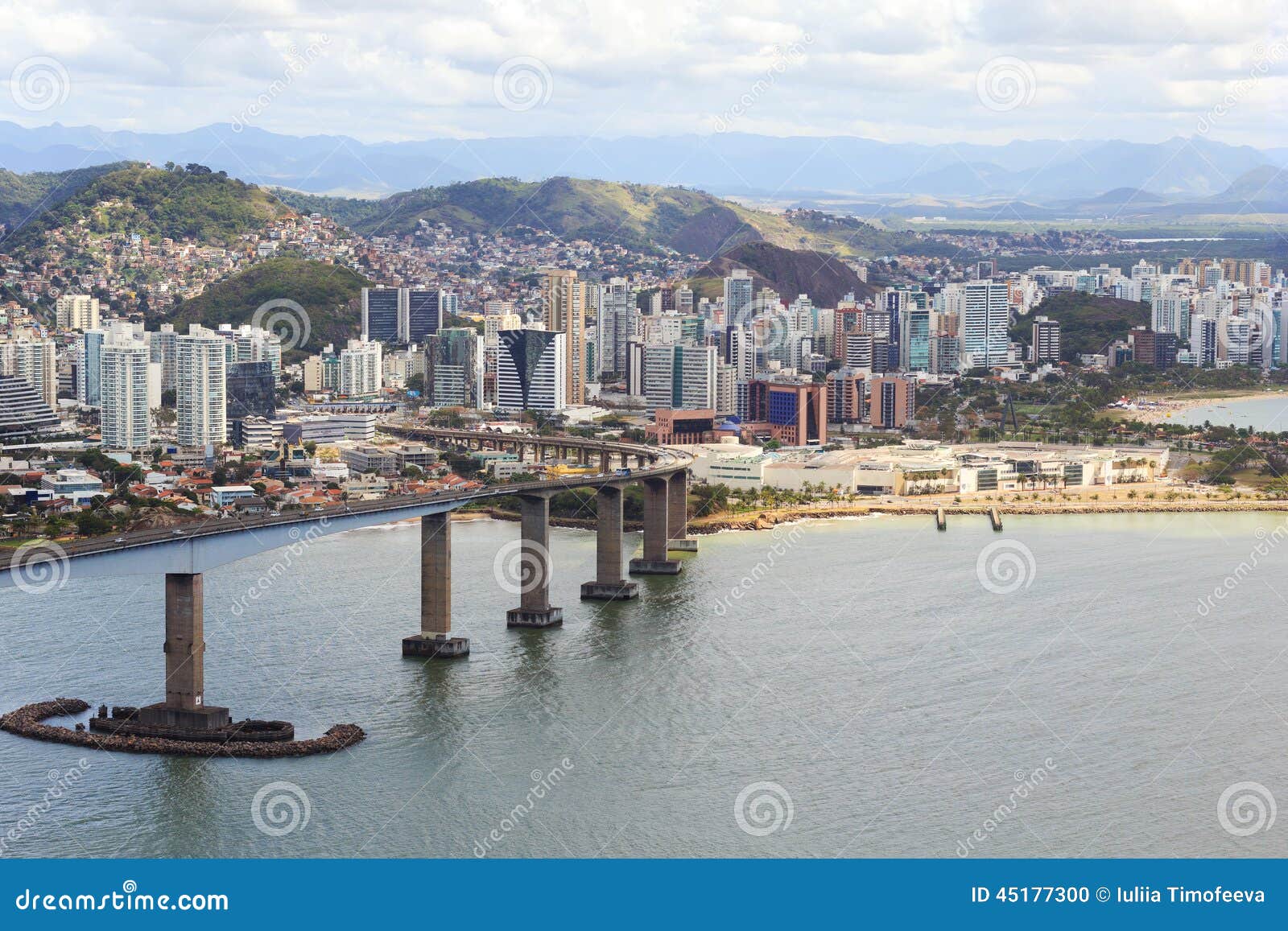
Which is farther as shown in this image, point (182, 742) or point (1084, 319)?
point (1084, 319)

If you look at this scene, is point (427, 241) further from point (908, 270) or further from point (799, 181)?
point (799, 181)

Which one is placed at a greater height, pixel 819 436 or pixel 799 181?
pixel 799 181

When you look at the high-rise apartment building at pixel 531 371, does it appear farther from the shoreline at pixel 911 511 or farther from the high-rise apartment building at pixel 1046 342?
the high-rise apartment building at pixel 1046 342

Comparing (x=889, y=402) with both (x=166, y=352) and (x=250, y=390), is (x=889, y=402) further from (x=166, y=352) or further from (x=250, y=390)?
(x=166, y=352)

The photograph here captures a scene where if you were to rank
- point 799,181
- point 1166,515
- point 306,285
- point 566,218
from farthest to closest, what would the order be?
point 799,181, point 566,218, point 306,285, point 1166,515

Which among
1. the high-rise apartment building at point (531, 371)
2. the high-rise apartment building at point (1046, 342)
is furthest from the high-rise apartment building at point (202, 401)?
the high-rise apartment building at point (1046, 342)

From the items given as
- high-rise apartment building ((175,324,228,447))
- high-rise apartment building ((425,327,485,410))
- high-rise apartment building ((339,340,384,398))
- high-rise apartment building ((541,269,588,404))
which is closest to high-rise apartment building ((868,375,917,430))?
high-rise apartment building ((541,269,588,404))

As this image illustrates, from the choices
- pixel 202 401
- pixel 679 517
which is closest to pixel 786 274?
pixel 202 401

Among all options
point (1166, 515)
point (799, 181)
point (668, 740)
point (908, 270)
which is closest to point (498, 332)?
point (1166, 515)
